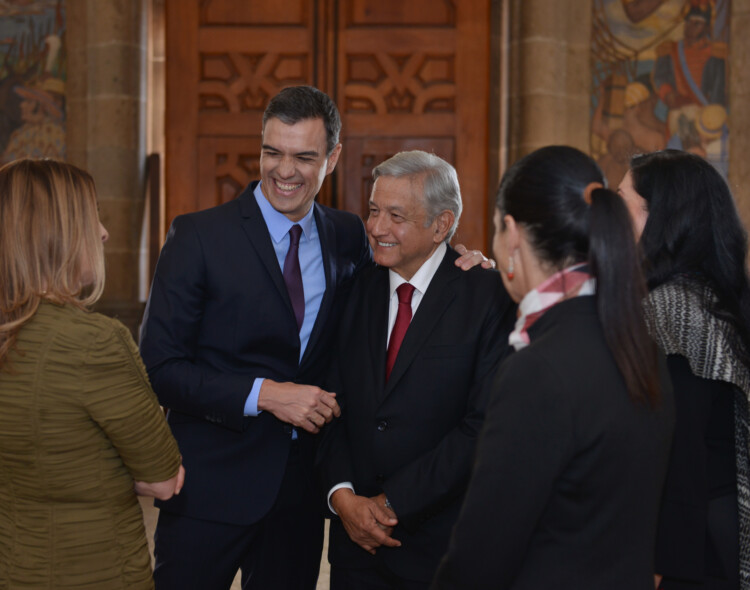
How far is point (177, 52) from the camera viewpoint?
570cm

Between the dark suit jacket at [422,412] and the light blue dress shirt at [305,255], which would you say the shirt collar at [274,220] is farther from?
the dark suit jacket at [422,412]

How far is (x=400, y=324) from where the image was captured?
240cm

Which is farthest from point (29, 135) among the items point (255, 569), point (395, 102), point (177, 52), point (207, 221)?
point (255, 569)

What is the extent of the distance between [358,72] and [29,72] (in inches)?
93.5

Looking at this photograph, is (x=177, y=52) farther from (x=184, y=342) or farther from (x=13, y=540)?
(x=13, y=540)

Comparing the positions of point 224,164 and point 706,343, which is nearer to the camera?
point 706,343

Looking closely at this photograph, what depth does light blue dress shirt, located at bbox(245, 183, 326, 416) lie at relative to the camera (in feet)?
8.41

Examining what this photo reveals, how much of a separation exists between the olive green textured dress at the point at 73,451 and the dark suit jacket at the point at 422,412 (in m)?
0.62

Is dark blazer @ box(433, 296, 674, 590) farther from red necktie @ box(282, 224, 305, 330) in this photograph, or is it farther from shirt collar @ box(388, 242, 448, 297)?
red necktie @ box(282, 224, 305, 330)

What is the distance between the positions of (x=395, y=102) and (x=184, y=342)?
370cm

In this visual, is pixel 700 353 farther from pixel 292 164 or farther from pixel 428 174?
pixel 292 164

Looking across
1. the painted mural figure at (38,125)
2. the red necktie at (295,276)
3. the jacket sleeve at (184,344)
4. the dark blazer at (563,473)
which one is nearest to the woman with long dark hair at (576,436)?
the dark blazer at (563,473)

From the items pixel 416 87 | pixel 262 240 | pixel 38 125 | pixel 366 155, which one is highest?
pixel 416 87

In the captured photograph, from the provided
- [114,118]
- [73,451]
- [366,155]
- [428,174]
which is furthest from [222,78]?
[73,451]
